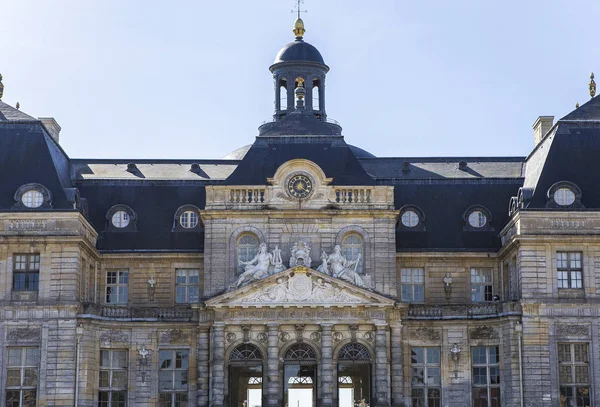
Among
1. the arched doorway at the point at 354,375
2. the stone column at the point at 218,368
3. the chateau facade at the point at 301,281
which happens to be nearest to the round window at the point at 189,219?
the chateau facade at the point at 301,281

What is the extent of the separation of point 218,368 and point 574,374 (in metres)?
16.3

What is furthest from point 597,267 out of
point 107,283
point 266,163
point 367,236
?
point 107,283

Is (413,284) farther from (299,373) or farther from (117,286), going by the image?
(117,286)

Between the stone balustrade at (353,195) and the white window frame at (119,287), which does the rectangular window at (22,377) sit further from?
the stone balustrade at (353,195)

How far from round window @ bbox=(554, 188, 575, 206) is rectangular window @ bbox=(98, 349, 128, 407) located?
2191cm

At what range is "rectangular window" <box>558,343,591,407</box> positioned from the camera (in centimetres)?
6288

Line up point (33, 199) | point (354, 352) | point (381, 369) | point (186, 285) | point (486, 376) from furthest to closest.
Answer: point (186, 285) < point (486, 376) < point (33, 199) < point (354, 352) < point (381, 369)

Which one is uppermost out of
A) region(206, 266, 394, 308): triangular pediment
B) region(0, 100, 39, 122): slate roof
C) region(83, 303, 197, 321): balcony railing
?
region(0, 100, 39, 122): slate roof

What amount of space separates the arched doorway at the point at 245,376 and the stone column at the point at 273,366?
0.69 meters

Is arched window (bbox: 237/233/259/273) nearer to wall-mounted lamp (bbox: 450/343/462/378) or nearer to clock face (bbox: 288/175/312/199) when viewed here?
clock face (bbox: 288/175/312/199)

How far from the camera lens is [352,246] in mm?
65938

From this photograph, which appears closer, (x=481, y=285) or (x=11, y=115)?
(x=11, y=115)

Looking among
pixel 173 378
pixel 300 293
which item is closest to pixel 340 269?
pixel 300 293

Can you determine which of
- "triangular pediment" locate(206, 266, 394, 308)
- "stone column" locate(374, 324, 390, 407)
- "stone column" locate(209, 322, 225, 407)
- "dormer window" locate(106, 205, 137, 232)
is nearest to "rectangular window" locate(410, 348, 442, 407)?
"stone column" locate(374, 324, 390, 407)
